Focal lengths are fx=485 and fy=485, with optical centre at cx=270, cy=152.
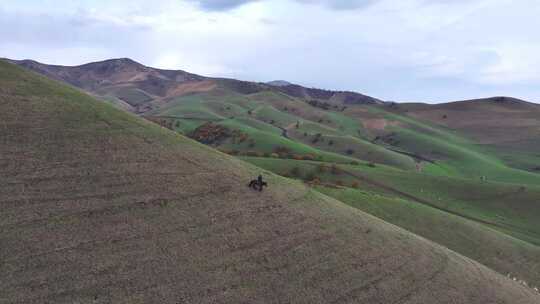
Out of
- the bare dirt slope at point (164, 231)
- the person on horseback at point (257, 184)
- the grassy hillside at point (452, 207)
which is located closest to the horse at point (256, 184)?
the person on horseback at point (257, 184)

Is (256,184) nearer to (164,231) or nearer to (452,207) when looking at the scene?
(164,231)

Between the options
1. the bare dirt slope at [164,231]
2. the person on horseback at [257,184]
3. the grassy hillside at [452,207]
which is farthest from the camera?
the grassy hillside at [452,207]

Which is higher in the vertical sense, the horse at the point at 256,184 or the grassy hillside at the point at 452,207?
the horse at the point at 256,184

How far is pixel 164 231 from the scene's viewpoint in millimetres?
22688

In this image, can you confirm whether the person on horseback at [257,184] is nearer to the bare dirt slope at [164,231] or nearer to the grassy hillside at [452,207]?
the bare dirt slope at [164,231]

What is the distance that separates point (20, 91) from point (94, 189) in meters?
11.5

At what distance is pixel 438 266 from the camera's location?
1154 inches

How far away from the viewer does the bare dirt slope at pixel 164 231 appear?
62.7 ft

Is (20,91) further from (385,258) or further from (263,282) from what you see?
(385,258)

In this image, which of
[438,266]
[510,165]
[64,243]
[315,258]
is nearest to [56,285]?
[64,243]

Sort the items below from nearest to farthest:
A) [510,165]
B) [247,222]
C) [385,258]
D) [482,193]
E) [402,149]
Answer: [247,222] → [385,258] → [482,193] → [510,165] → [402,149]

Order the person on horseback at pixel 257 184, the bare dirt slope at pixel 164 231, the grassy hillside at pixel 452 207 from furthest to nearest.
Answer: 1. the grassy hillside at pixel 452 207
2. the person on horseback at pixel 257 184
3. the bare dirt slope at pixel 164 231

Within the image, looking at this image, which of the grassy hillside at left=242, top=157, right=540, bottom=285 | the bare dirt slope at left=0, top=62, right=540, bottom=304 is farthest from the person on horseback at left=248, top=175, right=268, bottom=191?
the grassy hillside at left=242, top=157, right=540, bottom=285

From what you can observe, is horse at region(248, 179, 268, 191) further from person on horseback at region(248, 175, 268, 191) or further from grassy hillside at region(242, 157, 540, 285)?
grassy hillside at region(242, 157, 540, 285)
